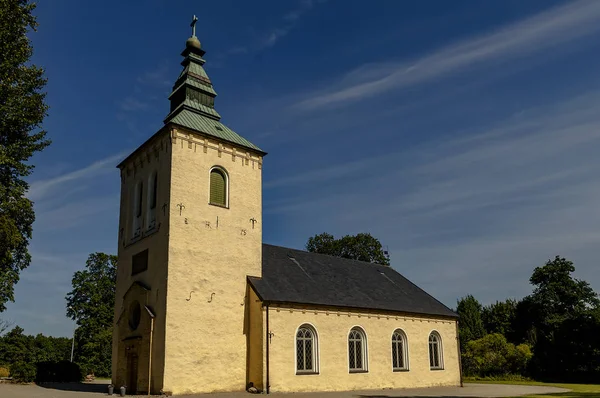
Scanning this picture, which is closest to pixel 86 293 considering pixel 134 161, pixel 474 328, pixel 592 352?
pixel 134 161

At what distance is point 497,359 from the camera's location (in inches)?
1532

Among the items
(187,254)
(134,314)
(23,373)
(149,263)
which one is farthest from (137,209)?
(23,373)

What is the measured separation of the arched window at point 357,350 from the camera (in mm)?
25938

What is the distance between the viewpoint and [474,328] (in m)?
56.0

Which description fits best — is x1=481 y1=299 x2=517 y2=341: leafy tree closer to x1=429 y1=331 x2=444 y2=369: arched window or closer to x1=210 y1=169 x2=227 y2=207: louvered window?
x1=429 y1=331 x2=444 y2=369: arched window

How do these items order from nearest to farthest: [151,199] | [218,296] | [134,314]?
1. [218,296]
2. [134,314]
3. [151,199]

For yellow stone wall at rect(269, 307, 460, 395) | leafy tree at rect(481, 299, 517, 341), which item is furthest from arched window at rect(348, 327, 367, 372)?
leafy tree at rect(481, 299, 517, 341)

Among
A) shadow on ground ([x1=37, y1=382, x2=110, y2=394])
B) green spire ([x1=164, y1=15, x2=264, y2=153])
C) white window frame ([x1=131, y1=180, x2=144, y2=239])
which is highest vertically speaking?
green spire ([x1=164, y1=15, x2=264, y2=153])

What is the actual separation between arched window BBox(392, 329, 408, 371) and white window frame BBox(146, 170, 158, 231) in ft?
49.5

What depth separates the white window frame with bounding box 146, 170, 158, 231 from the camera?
24197 millimetres

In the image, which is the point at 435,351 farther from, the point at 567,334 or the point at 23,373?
the point at 23,373

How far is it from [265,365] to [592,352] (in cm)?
2855

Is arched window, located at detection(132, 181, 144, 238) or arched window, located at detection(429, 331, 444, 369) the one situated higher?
arched window, located at detection(132, 181, 144, 238)

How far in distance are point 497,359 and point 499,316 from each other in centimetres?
2915
